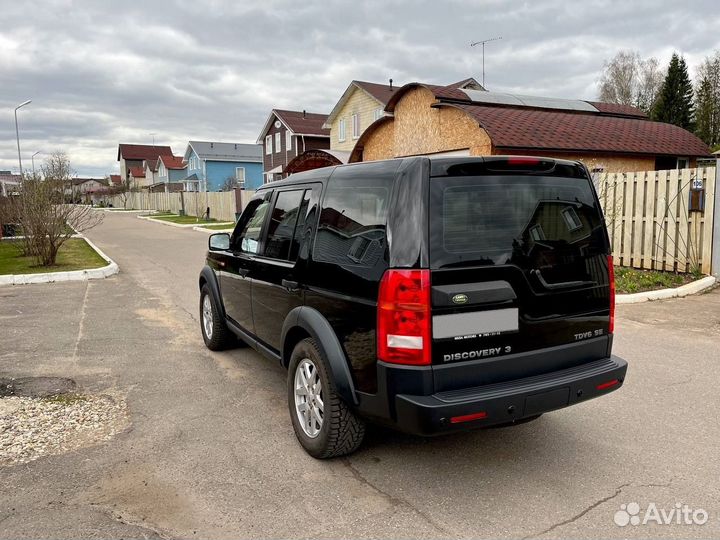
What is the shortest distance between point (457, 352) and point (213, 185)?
194ft

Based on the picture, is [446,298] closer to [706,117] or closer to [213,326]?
[213,326]

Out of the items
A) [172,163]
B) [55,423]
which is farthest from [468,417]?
[172,163]

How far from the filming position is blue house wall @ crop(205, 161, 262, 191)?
2325 inches

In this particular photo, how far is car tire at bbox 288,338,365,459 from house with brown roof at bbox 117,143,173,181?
331 feet

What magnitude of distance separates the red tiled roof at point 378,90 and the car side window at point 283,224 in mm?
26895

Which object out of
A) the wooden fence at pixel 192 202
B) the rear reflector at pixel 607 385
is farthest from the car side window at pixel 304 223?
the wooden fence at pixel 192 202

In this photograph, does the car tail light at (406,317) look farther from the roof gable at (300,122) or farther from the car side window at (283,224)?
the roof gable at (300,122)

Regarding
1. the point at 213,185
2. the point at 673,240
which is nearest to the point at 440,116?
the point at 673,240

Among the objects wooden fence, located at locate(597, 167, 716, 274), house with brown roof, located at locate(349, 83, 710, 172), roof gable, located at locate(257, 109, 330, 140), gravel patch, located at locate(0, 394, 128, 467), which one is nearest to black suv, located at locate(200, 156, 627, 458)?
gravel patch, located at locate(0, 394, 128, 467)

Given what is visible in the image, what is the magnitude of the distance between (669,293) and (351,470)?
734 centimetres

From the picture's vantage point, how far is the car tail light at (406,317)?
2.90 m

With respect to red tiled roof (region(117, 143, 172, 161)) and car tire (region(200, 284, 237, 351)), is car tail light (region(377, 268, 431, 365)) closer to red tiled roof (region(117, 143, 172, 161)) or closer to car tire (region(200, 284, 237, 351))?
car tire (region(200, 284, 237, 351))

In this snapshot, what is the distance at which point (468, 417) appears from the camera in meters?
2.90

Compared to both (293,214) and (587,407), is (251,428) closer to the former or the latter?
(293,214)
